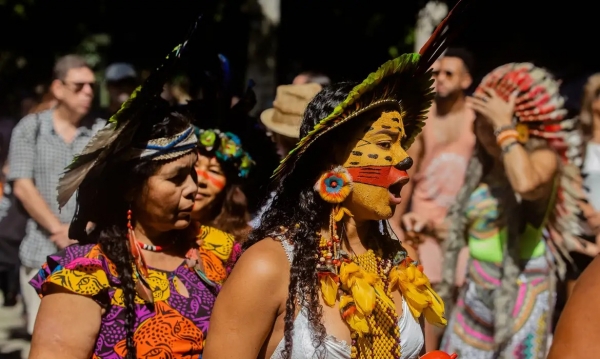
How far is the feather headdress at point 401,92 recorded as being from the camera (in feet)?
9.50

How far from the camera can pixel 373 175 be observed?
2.98 m

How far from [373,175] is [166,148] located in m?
0.93

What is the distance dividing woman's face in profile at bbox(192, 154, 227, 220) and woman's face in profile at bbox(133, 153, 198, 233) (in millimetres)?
703

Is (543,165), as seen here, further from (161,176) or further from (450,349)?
(161,176)

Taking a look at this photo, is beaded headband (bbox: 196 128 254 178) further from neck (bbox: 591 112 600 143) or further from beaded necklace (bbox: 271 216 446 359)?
neck (bbox: 591 112 600 143)

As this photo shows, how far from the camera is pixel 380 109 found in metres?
3.06

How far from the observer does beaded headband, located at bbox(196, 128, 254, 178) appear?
434cm

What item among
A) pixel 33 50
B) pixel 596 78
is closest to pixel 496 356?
pixel 596 78

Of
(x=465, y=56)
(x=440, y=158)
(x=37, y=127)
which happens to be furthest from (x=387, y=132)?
(x=37, y=127)

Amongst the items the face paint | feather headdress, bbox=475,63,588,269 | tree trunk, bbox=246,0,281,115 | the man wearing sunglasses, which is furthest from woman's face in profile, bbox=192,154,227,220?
tree trunk, bbox=246,0,281,115

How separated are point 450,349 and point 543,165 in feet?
3.97

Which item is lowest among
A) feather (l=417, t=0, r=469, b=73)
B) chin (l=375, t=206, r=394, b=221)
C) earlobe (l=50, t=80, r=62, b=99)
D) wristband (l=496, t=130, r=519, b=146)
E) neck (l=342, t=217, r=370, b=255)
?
neck (l=342, t=217, r=370, b=255)

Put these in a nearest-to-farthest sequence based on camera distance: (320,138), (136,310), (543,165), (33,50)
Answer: (320,138)
(136,310)
(543,165)
(33,50)

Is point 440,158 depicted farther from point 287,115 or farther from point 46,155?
point 46,155
